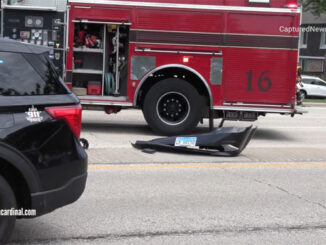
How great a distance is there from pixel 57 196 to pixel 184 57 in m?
7.29

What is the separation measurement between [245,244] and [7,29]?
804 cm

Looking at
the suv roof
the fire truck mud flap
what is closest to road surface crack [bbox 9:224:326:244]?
the suv roof

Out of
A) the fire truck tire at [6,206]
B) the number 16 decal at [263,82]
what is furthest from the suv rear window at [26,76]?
the number 16 decal at [263,82]

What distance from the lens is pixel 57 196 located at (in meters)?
4.31

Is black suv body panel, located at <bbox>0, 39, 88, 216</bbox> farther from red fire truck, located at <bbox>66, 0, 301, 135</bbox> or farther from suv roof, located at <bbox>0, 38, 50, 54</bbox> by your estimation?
red fire truck, located at <bbox>66, 0, 301, 135</bbox>

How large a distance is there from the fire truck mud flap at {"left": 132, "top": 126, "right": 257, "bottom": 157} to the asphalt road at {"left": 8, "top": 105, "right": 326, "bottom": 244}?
0.22m

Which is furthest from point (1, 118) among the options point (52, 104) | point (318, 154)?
point (318, 154)

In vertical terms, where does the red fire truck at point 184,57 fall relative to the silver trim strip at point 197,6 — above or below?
below

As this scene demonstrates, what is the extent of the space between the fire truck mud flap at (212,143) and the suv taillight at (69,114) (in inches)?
180

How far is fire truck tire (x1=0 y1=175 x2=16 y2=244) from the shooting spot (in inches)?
161

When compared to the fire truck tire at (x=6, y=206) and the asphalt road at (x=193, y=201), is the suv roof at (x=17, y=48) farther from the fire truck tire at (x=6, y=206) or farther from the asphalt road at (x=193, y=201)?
the asphalt road at (x=193, y=201)

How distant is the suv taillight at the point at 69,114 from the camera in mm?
4333

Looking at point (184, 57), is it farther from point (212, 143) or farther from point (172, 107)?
point (212, 143)

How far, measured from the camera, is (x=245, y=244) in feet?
15.8
